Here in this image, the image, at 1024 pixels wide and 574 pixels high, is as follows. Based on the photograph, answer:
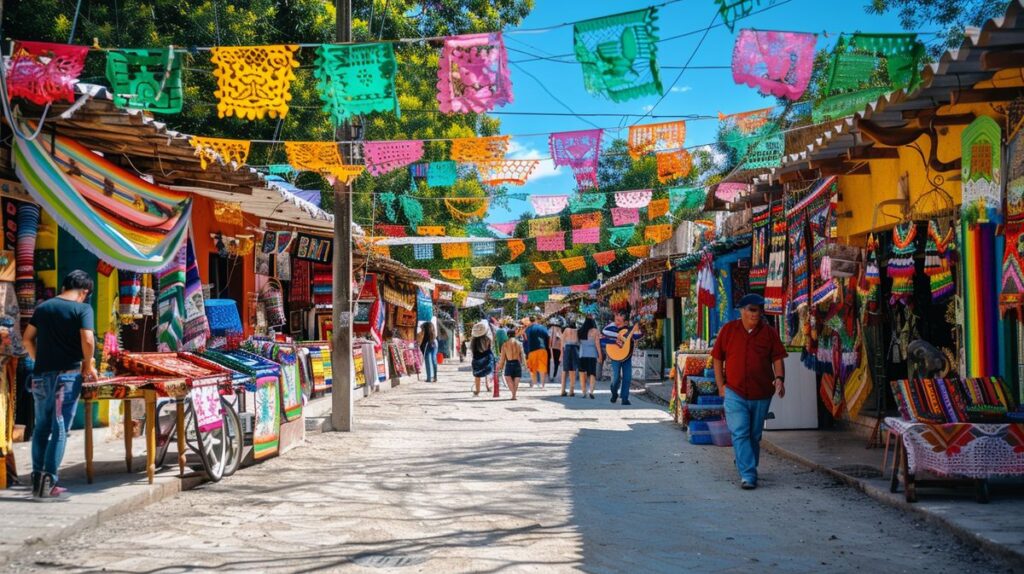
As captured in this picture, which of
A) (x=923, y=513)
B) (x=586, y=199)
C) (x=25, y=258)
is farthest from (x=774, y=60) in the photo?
(x=586, y=199)

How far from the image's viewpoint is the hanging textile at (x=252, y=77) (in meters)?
11.1

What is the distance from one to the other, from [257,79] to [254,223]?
20.6ft

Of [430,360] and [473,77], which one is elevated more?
[473,77]

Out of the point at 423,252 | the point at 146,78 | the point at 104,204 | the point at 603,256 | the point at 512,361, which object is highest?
the point at 146,78

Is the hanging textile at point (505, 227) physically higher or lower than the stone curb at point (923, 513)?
higher

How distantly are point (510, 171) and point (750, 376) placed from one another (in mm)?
6902

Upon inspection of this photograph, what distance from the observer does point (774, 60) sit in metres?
10.6

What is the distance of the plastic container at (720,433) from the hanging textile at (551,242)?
55.6ft

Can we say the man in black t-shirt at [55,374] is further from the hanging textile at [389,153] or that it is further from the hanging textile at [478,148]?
the hanging textile at [389,153]

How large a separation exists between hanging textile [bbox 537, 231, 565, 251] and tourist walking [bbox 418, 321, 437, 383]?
15.9 feet

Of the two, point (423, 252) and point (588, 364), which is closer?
point (588, 364)

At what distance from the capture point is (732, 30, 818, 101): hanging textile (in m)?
10.5

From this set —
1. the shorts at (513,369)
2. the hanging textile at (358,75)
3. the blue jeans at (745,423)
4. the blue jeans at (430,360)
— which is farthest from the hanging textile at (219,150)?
the blue jeans at (430,360)

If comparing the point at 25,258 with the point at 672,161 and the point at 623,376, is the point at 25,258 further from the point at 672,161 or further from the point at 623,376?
the point at 623,376
